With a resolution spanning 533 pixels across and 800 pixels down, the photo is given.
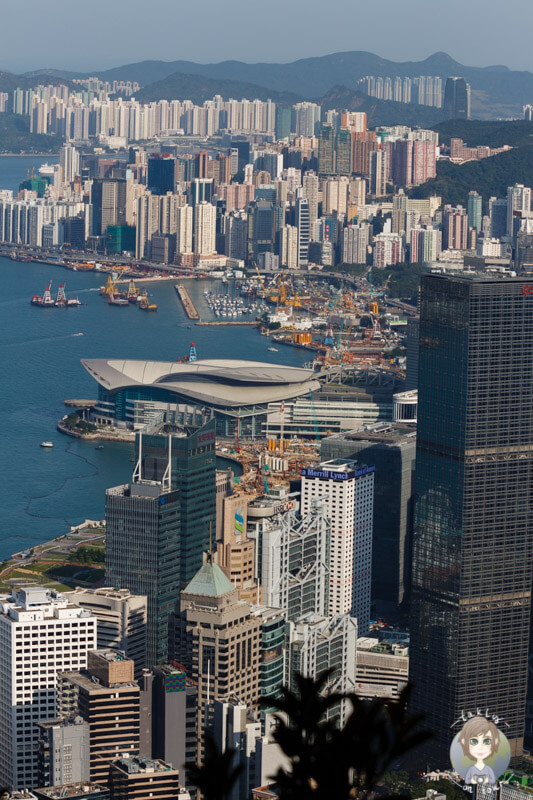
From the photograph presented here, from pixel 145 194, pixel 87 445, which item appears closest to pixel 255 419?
pixel 87 445

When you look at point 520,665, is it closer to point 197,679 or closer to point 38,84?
point 197,679

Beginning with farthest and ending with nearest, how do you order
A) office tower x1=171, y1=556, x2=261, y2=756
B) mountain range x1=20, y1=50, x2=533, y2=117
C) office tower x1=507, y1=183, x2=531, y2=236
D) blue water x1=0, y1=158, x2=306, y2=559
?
mountain range x1=20, y1=50, x2=533, y2=117
office tower x1=507, y1=183, x2=531, y2=236
blue water x1=0, y1=158, x2=306, y2=559
office tower x1=171, y1=556, x2=261, y2=756

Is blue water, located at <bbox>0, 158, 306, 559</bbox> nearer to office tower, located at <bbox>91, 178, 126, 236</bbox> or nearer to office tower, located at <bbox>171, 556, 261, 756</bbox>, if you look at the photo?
office tower, located at <bbox>91, 178, 126, 236</bbox>

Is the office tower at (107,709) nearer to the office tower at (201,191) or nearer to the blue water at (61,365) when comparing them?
the blue water at (61,365)

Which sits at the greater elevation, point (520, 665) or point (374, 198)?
point (374, 198)

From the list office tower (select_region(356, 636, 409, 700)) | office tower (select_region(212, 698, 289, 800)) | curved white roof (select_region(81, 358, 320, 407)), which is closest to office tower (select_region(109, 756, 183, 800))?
office tower (select_region(212, 698, 289, 800))

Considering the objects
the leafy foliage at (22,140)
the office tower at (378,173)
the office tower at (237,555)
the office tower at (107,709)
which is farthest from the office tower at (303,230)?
the office tower at (107,709)
